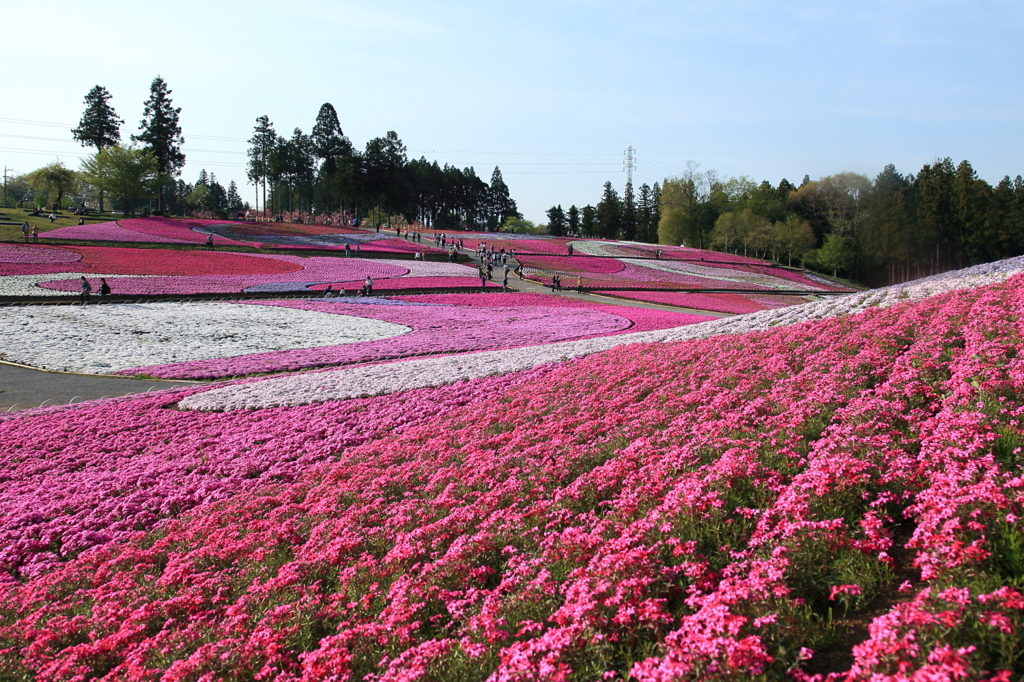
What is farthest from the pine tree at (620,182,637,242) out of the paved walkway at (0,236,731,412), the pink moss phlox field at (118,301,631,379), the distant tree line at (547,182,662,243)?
the paved walkway at (0,236,731,412)

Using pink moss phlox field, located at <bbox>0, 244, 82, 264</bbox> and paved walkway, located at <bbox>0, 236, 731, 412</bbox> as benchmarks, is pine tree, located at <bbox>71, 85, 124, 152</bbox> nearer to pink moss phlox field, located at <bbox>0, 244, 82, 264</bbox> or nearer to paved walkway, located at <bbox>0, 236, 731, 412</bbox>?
pink moss phlox field, located at <bbox>0, 244, 82, 264</bbox>

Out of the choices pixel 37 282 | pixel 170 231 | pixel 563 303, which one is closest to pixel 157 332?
pixel 37 282

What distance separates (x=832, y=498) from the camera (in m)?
5.54

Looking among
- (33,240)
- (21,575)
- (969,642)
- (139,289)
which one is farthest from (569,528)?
(33,240)

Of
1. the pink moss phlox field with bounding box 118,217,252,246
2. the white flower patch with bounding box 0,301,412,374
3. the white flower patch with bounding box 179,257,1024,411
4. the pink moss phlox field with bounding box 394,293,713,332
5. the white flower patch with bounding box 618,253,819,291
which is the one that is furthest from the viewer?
the white flower patch with bounding box 618,253,819,291

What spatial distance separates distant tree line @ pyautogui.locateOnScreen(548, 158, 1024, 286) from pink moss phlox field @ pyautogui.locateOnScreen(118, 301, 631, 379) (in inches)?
2934

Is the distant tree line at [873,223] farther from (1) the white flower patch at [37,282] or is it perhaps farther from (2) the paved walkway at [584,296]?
(1) the white flower patch at [37,282]

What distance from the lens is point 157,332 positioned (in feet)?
84.5

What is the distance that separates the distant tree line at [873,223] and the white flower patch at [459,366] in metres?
82.9

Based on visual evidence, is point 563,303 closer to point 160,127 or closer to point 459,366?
point 459,366

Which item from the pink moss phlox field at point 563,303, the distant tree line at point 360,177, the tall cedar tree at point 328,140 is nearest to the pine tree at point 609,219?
the distant tree line at point 360,177

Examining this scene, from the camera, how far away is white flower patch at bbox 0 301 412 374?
2153 centimetres

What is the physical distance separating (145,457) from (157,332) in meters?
15.6

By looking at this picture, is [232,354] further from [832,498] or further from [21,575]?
[832,498]
